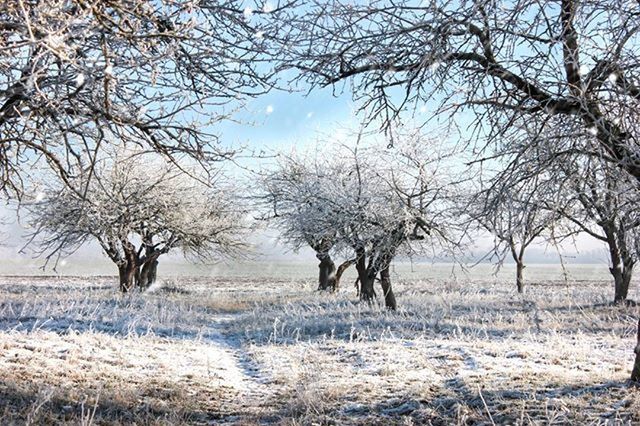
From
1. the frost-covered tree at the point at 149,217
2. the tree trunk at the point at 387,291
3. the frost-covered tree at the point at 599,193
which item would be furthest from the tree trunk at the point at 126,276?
the frost-covered tree at the point at 599,193

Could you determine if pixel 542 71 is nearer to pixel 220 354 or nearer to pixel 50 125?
pixel 50 125

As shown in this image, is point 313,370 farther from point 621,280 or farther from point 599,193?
point 621,280

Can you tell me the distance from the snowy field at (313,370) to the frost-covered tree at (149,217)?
5.35 m

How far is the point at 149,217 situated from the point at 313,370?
14960 mm

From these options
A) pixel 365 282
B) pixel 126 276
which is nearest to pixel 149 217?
pixel 126 276

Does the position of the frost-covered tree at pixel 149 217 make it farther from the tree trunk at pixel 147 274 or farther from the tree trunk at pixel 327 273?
the tree trunk at pixel 327 273

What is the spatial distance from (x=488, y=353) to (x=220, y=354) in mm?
4849

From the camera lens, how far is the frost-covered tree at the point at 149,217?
61.5 ft

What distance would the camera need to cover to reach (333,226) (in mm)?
16422

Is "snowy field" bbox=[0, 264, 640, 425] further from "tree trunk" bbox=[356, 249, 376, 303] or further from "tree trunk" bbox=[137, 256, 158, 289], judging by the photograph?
"tree trunk" bbox=[137, 256, 158, 289]

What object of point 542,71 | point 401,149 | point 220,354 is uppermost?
point 401,149

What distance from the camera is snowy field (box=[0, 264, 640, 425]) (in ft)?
18.5

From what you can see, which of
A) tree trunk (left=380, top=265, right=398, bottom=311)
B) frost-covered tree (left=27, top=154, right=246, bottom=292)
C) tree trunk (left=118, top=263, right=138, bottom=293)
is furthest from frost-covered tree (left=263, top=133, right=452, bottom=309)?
tree trunk (left=118, top=263, right=138, bottom=293)

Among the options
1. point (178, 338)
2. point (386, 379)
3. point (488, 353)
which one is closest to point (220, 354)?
point (178, 338)
